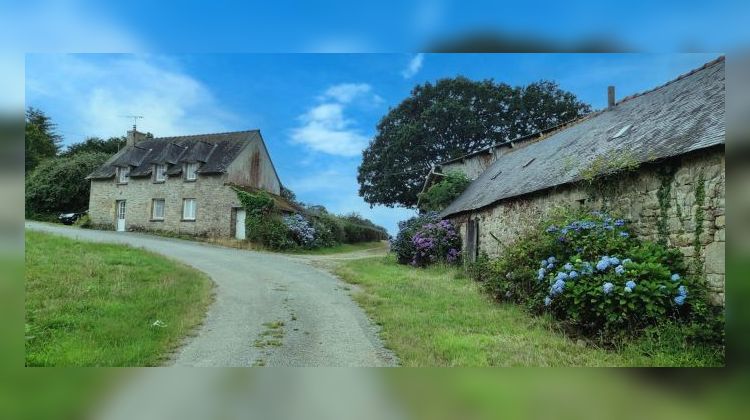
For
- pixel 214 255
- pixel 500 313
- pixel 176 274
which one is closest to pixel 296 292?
pixel 214 255

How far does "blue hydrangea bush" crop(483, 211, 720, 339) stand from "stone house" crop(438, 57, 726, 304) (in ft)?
1.02

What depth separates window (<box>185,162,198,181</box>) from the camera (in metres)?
7.55

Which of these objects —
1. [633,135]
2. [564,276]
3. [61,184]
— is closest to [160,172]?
[61,184]

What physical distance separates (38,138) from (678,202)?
7926 mm

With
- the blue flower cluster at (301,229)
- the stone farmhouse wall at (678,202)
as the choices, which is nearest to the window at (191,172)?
the blue flower cluster at (301,229)

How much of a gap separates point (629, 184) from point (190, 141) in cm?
700

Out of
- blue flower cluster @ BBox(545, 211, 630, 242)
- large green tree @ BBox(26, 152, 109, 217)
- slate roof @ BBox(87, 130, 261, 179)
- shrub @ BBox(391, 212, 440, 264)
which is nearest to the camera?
large green tree @ BBox(26, 152, 109, 217)

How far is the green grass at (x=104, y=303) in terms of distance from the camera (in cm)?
461

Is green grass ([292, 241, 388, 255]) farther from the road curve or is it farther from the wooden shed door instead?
the wooden shed door

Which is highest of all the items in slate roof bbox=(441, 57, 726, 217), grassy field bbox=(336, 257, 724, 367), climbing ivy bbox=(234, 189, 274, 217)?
slate roof bbox=(441, 57, 726, 217)

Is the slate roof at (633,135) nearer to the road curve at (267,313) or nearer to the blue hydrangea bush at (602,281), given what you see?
the blue hydrangea bush at (602,281)

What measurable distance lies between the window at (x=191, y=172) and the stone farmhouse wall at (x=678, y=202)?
22.2 ft

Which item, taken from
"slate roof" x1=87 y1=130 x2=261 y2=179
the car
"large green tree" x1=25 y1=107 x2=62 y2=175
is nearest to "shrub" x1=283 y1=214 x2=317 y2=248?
"slate roof" x1=87 y1=130 x2=261 y2=179

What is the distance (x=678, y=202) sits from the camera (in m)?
6.12
